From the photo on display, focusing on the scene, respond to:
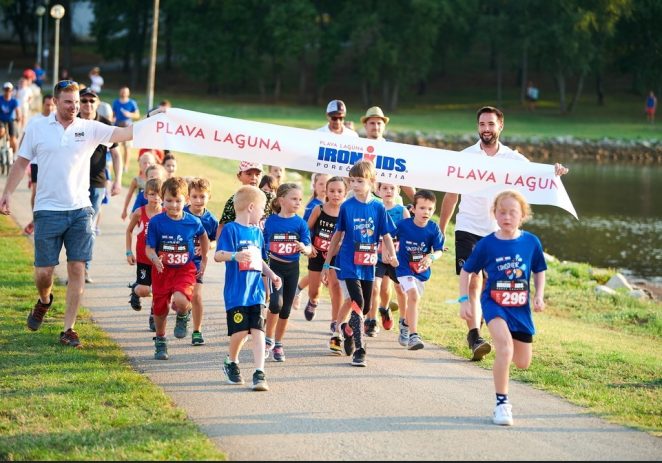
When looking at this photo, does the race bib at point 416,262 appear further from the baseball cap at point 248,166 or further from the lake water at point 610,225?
the lake water at point 610,225

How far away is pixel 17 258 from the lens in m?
14.8

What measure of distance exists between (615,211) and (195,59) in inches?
1608

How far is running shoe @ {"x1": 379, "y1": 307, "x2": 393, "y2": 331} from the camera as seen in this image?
38.7 feet

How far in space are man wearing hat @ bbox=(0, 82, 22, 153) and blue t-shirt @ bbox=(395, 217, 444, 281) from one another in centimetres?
1700

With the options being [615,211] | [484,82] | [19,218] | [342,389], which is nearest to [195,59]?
[484,82]

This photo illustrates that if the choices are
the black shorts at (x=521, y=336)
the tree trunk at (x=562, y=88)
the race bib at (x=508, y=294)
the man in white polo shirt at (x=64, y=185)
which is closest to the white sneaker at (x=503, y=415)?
the black shorts at (x=521, y=336)

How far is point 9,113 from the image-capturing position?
1002 inches

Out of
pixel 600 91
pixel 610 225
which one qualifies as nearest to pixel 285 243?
pixel 610 225

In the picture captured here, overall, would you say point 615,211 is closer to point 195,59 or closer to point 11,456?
point 11,456

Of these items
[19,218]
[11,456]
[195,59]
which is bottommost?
[11,456]

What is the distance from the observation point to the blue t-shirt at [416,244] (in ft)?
35.4

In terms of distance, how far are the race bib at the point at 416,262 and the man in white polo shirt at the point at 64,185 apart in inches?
128

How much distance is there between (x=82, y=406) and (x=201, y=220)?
2.96 metres

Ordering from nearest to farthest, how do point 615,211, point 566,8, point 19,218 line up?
point 19,218 → point 615,211 → point 566,8
